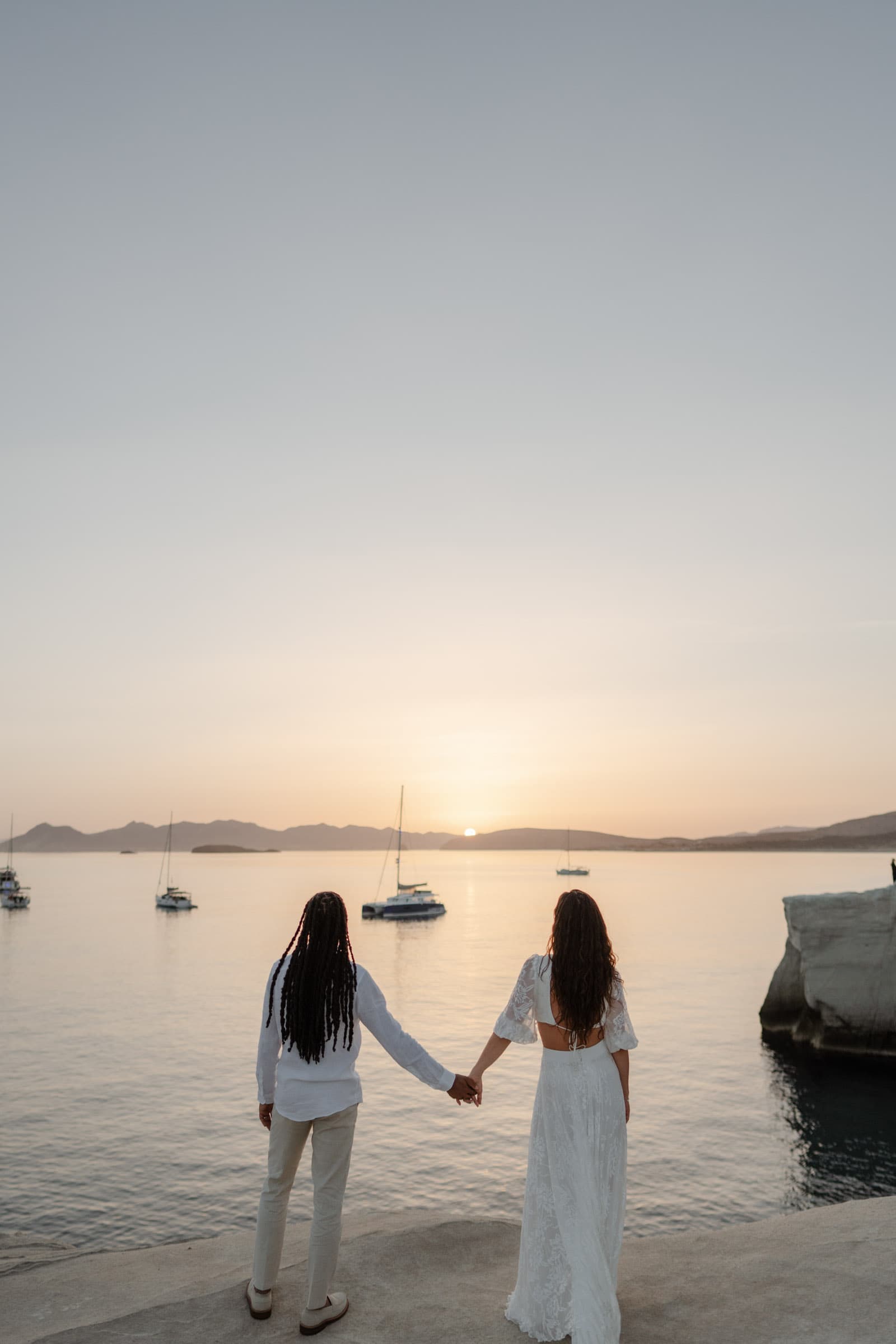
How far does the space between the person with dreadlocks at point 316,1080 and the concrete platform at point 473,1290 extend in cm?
35

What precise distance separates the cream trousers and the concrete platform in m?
0.39

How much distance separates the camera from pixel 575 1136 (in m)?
6.08

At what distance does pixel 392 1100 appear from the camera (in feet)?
82.8

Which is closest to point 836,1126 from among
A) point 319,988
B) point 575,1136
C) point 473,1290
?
point 473,1290

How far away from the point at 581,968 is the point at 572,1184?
56.3 inches

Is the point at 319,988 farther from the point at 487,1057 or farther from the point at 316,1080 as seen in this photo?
the point at 487,1057

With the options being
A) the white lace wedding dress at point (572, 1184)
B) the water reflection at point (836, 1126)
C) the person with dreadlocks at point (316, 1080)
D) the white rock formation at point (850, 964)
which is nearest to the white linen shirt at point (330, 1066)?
the person with dreadlocks at point (316, 1080)

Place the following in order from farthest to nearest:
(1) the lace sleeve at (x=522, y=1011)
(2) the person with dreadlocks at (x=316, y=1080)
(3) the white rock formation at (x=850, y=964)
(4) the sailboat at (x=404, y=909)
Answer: (4) the sailboat at (x=404, y=909) < (3) the white rock formation at (x=850, y=964) < (1) the lace sleeve at (x=522, y=1011) < (2) the person with dreadlocks at (x=316, y=1080)

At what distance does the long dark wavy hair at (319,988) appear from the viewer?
611 cm

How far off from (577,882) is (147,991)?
14710 centimetres

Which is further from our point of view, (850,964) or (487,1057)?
(850,964)

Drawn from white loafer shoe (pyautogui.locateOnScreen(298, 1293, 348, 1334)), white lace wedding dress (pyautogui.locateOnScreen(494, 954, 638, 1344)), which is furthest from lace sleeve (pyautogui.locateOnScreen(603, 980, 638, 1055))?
white loafer shoe (pyautogui.locateOnScreen(298, 1293, 348, 1334))

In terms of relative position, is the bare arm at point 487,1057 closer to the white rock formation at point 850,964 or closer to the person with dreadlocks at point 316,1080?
the person with dreadlocks at point 316,1080

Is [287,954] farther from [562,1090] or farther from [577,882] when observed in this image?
[577,882]
